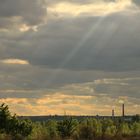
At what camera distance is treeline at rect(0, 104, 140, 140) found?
6009 centimetres

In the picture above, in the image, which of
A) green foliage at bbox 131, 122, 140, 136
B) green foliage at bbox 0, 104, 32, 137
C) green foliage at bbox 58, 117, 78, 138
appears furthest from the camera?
green foliage at bbox 131, 122, 140, 136

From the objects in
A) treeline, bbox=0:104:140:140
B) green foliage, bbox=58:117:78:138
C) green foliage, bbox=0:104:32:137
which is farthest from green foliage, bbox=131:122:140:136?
green foliage, bbox=0:104:32:137

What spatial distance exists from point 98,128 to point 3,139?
25525mm

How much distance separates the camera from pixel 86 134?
253ft

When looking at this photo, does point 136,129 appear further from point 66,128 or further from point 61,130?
point 61,130

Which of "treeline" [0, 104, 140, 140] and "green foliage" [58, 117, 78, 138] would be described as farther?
"green foliage" [58, 117, 78, 138]

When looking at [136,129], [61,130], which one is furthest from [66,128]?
[136,129]

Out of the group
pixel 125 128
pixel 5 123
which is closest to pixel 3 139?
pixel 5 123

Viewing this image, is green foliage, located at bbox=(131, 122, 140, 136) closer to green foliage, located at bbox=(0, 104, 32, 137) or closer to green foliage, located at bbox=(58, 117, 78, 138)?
green foliage, located at bbox=(58, 117, 78, 138)

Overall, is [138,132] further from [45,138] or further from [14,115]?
[14,115]

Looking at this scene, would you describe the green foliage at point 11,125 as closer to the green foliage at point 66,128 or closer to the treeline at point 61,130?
the treeline at point 61,130

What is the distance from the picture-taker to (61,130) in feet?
237

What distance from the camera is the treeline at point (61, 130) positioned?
6009 cm

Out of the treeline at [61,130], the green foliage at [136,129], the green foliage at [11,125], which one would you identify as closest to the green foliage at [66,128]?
the treeline at [61,130]
